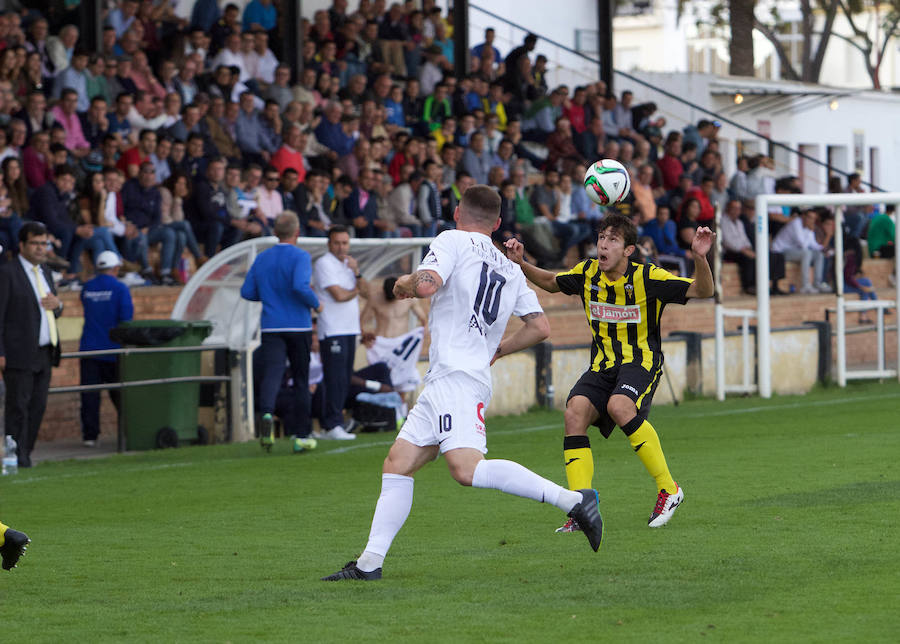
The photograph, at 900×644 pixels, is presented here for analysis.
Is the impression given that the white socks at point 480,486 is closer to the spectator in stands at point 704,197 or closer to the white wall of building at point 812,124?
the spectator in stands at point 704,197

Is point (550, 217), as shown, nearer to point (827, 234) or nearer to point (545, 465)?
point (827, 234)

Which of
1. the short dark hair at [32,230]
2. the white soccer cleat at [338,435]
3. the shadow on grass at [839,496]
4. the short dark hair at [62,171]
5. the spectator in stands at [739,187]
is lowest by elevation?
the white soccer cleat at [338,435]

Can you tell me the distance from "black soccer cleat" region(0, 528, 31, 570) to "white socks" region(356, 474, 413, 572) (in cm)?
166

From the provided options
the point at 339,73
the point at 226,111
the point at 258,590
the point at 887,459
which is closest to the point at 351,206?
the point at 226,111

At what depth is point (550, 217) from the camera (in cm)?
2327

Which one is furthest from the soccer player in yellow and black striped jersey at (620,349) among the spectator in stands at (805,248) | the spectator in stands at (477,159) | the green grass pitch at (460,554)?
the spectator in stands at (805,248)

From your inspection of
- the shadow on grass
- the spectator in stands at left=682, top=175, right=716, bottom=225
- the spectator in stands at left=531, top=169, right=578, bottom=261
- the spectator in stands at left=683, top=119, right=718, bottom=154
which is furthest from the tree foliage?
the shadow on grass

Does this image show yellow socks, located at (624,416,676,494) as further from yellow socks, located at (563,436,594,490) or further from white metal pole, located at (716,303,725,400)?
white metal pole, located at (716,303,725,400)

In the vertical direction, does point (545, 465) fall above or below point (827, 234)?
below

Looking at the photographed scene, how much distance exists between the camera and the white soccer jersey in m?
7.38

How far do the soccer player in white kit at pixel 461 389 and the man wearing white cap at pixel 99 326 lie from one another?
849 centimetres

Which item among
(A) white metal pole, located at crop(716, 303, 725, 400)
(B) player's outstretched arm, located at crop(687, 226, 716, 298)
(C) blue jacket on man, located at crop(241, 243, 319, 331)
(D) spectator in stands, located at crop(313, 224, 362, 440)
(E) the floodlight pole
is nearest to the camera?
(B) player's outstretched arm, located at crop(687, 226, 716, 298)

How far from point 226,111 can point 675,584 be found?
14.4 meters

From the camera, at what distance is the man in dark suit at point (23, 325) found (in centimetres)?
1351
